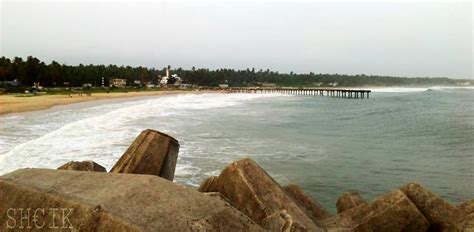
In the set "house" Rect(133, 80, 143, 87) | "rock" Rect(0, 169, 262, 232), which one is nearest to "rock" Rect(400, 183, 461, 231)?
"rock" Rect(0, 169, 262, 232)

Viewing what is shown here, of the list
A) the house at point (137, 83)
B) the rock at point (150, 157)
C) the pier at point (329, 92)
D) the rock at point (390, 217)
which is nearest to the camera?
→ the rock at point (390, 217)

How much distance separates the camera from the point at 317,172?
13.5m

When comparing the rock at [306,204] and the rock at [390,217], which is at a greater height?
the rock at [390,217]

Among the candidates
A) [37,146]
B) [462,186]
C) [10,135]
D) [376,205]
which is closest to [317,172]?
[462,186]

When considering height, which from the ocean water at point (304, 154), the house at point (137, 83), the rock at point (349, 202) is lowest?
the house at point (137, 83)

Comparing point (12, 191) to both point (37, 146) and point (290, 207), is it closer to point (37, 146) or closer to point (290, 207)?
point (290, 207)

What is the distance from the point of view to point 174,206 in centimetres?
336

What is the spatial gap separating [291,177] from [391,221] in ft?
25.8

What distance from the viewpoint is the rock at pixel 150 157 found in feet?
18.4

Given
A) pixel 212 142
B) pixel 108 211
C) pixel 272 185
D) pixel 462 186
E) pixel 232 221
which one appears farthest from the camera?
pixel 212 142

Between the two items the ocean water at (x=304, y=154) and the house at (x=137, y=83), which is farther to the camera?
the house at (x=137, y=83)

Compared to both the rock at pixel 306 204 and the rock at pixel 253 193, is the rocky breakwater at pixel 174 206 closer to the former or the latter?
the rock at pixel 253 193

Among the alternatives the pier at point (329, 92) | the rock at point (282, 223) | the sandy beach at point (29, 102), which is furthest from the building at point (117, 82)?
the rock at point (282, 223)

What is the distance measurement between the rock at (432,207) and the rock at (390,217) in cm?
21
